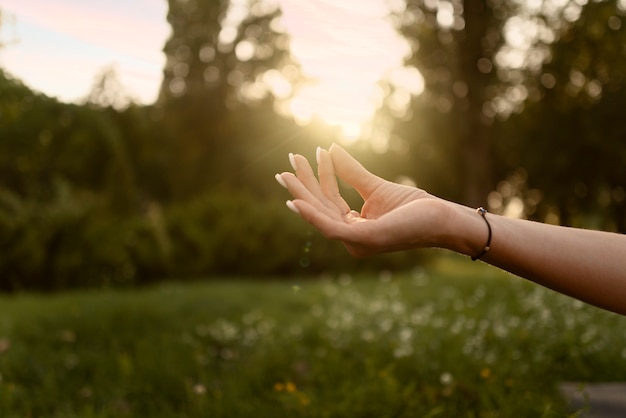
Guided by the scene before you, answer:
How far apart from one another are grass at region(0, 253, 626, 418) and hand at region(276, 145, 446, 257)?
4.20 ft

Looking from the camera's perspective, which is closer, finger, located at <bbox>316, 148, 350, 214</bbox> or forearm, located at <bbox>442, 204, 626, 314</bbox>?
forearm, located at <bbox>442, 204, 626, 314</bbox>

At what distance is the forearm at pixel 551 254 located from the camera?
180cm

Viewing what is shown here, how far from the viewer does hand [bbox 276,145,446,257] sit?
64.1 inches

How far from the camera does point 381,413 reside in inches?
118

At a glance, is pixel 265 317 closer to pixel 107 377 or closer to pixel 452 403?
pixel 107 377

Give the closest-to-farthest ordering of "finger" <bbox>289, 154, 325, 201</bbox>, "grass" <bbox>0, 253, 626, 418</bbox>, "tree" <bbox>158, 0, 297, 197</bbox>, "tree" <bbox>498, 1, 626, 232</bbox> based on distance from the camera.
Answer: "finger" <bbox>289, 154, 325, 201</bbox> < "grass" <bbox>0, 253, 626, 418</bbox> < "tree" <bbox>498, 1, 626, 232</bbox> < "tree" <bbox>158, 0, 297, 197</bbox>

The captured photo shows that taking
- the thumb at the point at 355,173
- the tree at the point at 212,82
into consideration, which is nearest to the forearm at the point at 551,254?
the thumb at the point at 355,173

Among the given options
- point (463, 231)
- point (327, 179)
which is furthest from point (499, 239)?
point (327, 179)

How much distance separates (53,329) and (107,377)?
1.59 metres

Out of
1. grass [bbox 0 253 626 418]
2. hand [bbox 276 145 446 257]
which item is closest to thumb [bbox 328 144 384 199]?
hand [bbox 276 145 446 257]

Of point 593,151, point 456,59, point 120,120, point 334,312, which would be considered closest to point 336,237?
point 334,312

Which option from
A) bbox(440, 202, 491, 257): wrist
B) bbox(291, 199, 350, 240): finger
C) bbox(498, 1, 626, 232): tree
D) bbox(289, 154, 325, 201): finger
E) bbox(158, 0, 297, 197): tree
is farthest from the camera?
bbox(158, 0, 297, 197): tree

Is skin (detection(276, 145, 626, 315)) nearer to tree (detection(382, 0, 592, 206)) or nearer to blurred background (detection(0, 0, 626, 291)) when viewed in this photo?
blurred background (detection(0, 0, 626, 291))

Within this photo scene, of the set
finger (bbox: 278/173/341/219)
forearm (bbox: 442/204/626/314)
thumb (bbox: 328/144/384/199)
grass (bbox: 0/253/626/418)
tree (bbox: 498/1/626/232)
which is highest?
tree (bbox: 498/1/626/232)
